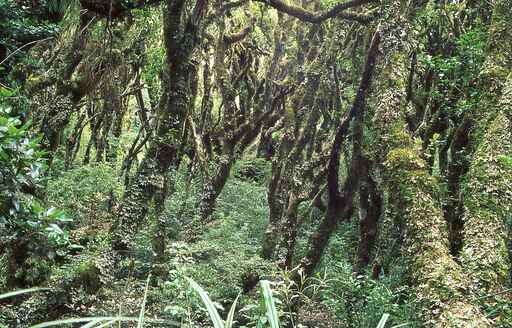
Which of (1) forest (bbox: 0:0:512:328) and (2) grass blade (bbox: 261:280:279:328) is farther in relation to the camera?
(1) forest (bbox: 0:0:512:328)

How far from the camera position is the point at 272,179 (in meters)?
9.01

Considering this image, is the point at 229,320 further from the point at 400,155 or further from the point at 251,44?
the point at 251,44

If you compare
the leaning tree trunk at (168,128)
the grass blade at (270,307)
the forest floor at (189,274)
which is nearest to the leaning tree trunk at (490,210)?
the forest floor at (189,274)

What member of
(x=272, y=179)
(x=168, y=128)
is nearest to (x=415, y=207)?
(x=168, y=128)

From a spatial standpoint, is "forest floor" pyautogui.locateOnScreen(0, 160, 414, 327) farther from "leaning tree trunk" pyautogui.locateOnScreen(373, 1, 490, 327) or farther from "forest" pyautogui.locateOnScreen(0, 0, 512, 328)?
"leaning tree trunk" pyautogui.locateOnScreen(373, 1, 490, 327)

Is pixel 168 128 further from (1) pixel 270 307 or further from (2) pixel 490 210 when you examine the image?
(1) pixel 270 307

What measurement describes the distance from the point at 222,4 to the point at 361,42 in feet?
8.96

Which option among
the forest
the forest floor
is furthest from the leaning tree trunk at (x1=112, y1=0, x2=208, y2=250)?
the forest floor

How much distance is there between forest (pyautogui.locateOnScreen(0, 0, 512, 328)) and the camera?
10.8 ft

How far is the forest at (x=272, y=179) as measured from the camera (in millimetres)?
3289

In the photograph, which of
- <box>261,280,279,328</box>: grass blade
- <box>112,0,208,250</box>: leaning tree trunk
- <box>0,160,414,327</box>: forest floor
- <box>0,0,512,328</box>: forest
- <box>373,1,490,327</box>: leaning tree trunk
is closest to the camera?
<box>261,280,279,328</box>: grass blade

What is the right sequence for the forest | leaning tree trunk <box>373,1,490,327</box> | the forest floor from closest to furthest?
1. leaning tree trunk <box>373,1,490,327</box>
2. the forest
3. the forest floor

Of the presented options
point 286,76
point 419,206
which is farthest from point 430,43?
point 419,206

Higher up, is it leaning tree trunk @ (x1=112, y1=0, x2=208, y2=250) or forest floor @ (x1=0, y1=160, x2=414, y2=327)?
leaning tree trunk @ (x1=112, y1=0, x2=208, y2=250)
